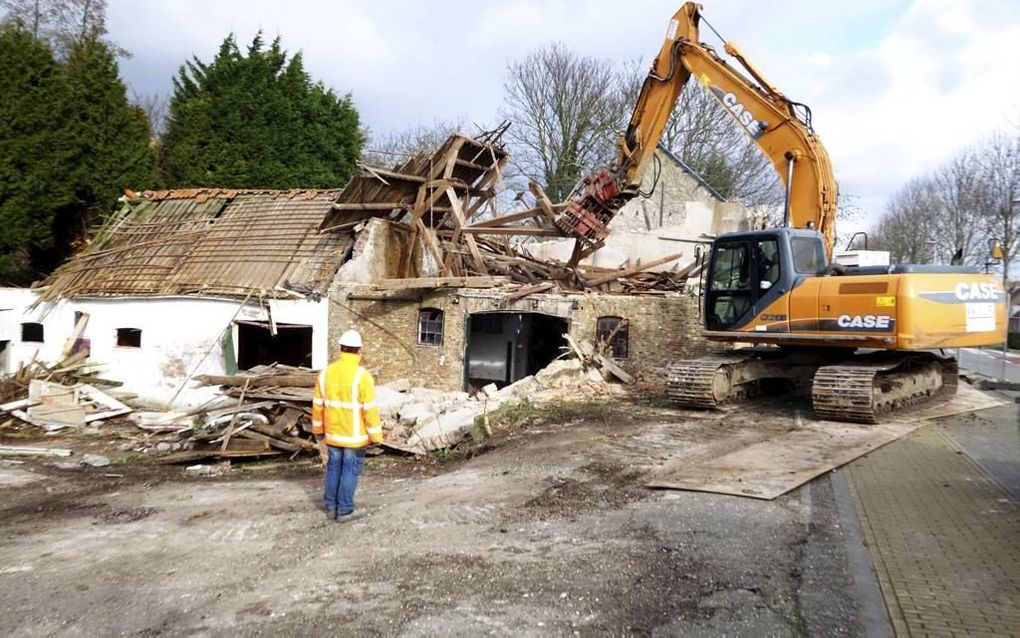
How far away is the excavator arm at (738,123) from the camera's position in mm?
11000

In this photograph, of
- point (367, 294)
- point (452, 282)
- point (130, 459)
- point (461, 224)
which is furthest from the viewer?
point (461, 224)

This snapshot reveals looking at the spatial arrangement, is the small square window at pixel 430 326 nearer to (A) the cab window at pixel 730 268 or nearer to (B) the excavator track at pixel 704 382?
(B) the excavator track at pixel 704 382

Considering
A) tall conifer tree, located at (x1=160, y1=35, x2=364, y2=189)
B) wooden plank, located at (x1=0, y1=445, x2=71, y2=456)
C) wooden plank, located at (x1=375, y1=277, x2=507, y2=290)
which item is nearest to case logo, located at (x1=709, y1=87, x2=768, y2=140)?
wooden plank, located at (x1=375, y1=277, x2=507, y2=290)

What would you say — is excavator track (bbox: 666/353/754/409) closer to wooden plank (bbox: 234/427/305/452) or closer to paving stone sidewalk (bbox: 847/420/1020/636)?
paving stone sidewalk (bbox: 847/420/1020/636)

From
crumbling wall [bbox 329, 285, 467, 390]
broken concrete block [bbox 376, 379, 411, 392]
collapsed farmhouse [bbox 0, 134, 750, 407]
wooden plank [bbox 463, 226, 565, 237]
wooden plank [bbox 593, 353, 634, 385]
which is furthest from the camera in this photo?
Result: crumbling wall [bbox 329, 285, 467, 390]

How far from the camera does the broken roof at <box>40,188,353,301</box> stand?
1750 cm

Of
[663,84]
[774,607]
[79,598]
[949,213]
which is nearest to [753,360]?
[663,84]

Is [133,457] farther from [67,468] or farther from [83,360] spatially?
[83,360]

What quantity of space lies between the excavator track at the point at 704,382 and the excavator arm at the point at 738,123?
248 centimetres

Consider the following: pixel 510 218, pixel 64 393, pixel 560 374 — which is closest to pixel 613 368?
pixel 560 374

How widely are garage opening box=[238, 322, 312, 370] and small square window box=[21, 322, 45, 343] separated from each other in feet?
20.0

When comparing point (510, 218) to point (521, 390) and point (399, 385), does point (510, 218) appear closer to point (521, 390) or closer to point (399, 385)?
point (399, 385)

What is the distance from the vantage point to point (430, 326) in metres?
16.6

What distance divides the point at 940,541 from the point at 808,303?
5264mm
